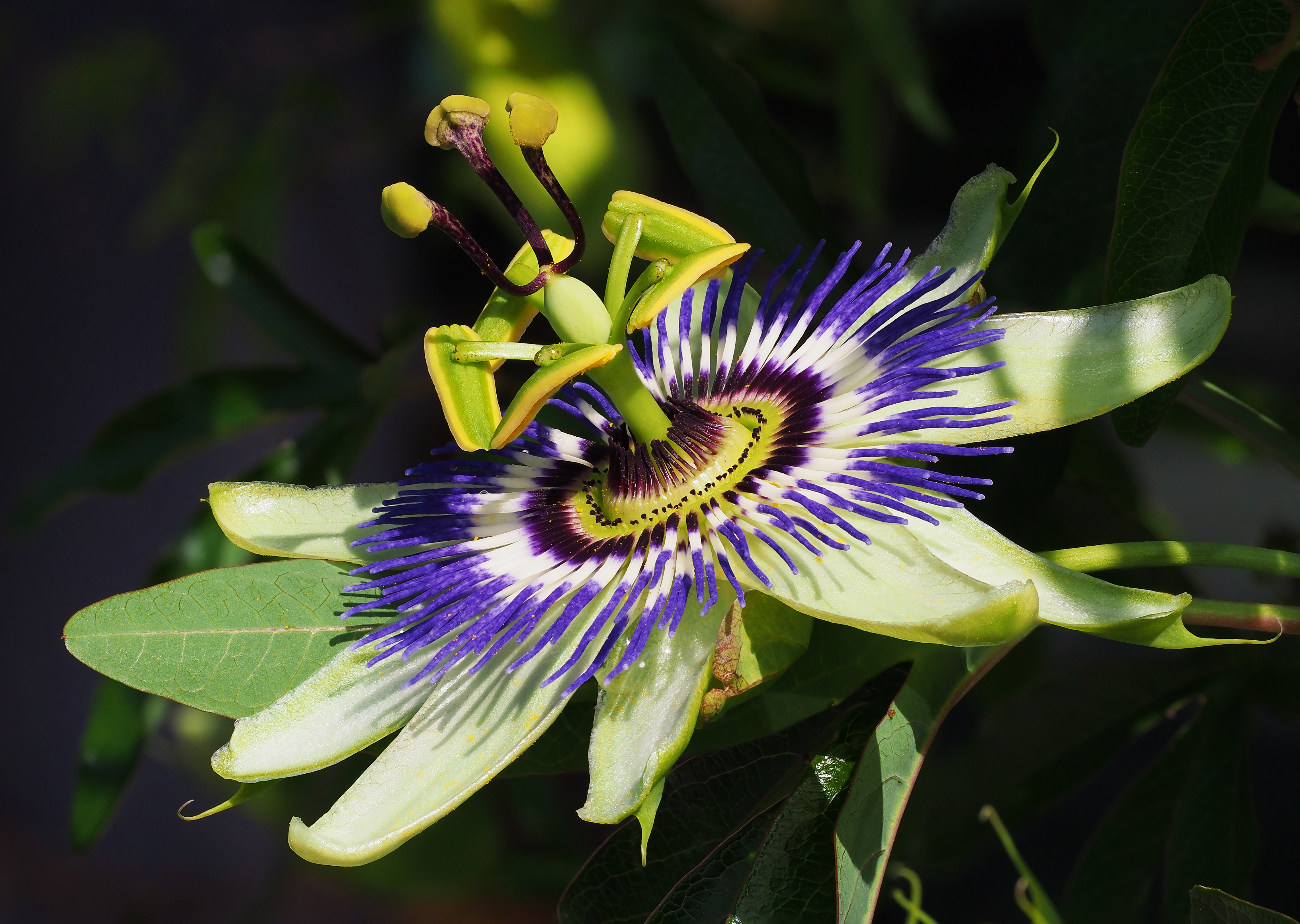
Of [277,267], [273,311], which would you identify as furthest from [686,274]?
[277,267]

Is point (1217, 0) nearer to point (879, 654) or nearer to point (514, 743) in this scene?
point (879, 654)

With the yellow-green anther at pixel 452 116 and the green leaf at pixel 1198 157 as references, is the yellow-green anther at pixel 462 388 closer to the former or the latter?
the yellow-green anther at pixel 452 116

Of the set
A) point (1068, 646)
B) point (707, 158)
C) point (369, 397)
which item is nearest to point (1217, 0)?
point (707, 158)

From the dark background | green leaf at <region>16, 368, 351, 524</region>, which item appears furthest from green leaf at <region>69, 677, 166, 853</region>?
the dark background

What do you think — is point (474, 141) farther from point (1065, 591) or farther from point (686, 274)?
point (1065, 591)

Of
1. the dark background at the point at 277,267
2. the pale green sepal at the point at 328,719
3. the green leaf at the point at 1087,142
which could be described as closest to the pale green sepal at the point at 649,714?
the pale green sepal at the point at 328,719
